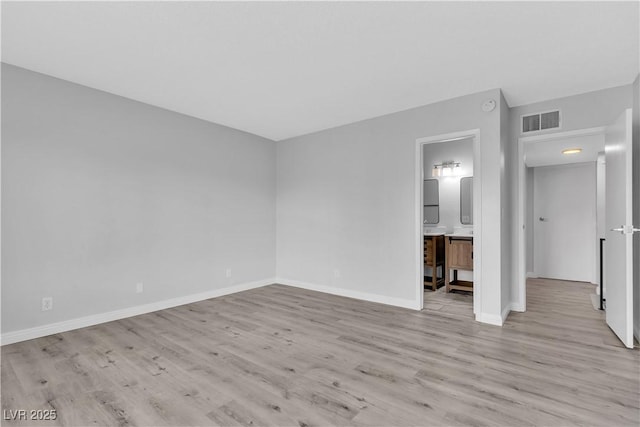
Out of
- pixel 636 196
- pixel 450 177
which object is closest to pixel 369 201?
pixel 450 177

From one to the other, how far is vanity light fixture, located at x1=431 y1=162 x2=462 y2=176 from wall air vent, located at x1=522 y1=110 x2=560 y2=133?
5.44 feet

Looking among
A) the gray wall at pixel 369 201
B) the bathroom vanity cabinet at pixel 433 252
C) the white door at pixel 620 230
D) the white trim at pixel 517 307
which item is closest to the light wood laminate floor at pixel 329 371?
the white trim at pixel 517 307

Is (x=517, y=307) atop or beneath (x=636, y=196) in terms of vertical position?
beneath

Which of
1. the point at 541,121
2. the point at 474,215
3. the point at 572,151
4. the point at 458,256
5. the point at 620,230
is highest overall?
the point at 541,121

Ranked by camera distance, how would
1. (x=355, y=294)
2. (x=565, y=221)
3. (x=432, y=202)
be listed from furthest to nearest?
(x=565, y=221)
(x=432, y=202)
(x=355, y=294)

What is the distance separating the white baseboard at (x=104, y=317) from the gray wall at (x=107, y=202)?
0.06 m

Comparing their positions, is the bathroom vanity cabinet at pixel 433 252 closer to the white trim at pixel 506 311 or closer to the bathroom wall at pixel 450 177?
the bathroom wall at pixel 450 177

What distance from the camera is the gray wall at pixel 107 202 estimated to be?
295 cm

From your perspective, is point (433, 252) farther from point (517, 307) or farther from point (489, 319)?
point (489, 319)

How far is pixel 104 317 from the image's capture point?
3471 mm

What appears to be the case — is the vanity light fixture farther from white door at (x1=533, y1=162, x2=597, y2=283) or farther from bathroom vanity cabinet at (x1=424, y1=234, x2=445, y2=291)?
white door at (x1=533, y1=162, x2=597, y2=283)

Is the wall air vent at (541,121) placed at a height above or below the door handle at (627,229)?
above

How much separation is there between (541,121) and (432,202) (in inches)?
91.3

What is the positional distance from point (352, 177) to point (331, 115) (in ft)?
3.04
